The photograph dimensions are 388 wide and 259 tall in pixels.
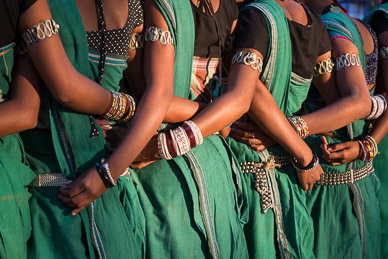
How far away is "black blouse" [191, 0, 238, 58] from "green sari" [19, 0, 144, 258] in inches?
24.2

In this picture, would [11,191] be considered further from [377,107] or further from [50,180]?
[377,107]

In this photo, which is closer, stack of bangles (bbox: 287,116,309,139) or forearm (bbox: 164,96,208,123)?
forearm (bbox: 164,96,208,123)

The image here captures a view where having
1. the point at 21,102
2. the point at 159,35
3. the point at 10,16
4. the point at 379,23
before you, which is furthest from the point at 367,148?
the point at 10,16

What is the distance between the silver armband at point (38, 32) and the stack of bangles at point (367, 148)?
6.90 feet

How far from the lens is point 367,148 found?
3.31 m

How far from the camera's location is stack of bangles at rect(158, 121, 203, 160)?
8.01 feet

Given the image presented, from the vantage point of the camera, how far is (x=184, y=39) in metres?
2.51

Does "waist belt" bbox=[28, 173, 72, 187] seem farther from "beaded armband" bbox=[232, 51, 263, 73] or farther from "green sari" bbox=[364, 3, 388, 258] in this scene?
"green sari" bbox=[364, 3, 388, 258]

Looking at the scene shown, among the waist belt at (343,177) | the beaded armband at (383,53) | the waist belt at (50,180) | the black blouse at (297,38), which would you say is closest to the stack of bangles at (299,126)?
the black blouse at (297,38)

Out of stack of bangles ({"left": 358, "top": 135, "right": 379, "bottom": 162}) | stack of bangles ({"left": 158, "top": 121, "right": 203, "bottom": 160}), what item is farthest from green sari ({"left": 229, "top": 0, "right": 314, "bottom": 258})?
stack of bangles ({"left": 158, "top": 121, "right": 203, "bottom": 160})

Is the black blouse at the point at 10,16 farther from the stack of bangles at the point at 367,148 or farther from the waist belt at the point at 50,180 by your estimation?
the stack of bangles at the point at 367,148

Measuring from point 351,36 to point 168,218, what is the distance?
1.73m

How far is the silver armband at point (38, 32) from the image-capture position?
79.7 inches

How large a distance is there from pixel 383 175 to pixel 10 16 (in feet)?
Answer: 9.27
